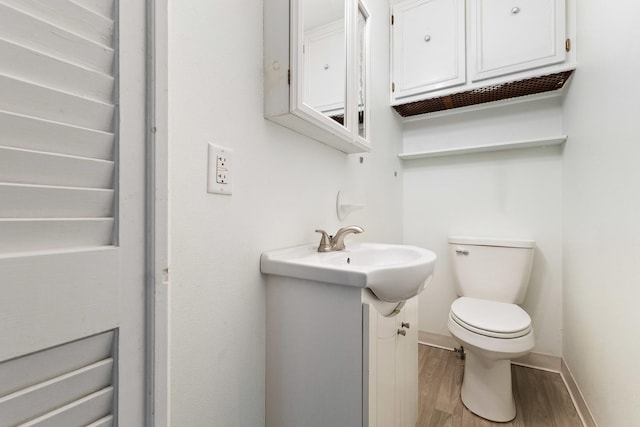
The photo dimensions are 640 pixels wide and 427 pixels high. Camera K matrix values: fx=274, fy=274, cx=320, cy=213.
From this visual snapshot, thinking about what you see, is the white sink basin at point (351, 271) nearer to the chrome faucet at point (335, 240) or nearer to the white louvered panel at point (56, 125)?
the chrome faucet at point (335, 240)

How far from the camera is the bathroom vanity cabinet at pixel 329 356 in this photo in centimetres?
69

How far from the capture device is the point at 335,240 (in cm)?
104

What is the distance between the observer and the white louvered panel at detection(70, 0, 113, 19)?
0.35m

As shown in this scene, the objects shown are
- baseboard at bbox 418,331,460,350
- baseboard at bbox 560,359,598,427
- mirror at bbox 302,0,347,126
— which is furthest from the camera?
baseboard at bbox 418,331,460,350

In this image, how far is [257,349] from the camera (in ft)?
2.71

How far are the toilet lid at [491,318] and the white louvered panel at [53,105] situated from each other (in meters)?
1.46

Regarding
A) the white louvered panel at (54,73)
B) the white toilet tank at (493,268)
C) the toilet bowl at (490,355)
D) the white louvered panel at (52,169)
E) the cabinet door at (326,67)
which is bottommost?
the toilet bowl at (490,355)

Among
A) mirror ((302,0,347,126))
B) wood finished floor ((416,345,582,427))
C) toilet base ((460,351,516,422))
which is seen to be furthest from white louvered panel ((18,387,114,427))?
toilet base ((460,351,516,422))

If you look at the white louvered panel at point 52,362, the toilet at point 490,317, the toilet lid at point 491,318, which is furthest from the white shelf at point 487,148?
the white louvered panel at point 52,362

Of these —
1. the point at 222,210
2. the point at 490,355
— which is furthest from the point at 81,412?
the point at 490,355

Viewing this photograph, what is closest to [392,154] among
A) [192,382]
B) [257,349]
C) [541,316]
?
[541,316]

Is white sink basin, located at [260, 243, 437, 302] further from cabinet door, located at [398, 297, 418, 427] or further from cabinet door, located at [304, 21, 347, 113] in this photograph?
cabinet door, located at [304, 21, 347, 113]

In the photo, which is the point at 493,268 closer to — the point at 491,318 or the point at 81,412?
the point at 491,318

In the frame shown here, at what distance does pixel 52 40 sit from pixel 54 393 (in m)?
0.41
